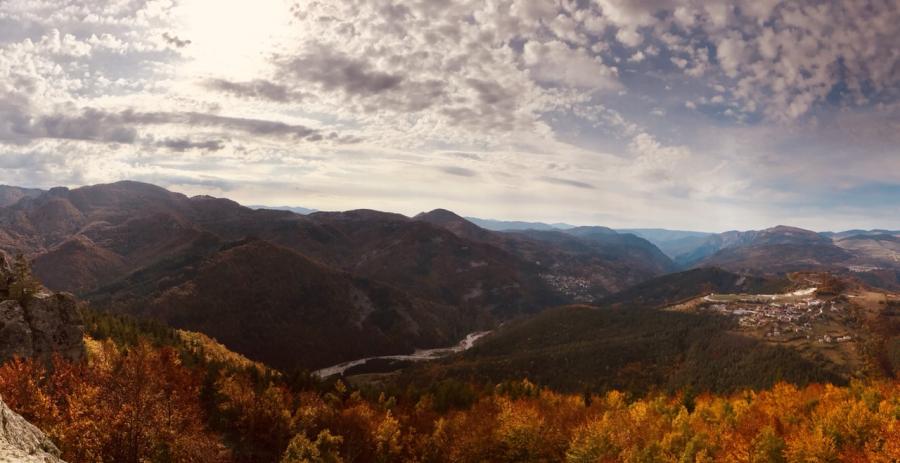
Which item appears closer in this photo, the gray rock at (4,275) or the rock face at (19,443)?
the rock face at (19,443)

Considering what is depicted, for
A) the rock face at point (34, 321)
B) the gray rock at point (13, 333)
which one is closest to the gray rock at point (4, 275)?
the rock face at point (34, 321)

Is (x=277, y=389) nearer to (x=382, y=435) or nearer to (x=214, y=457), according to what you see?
(x=382, y=435)

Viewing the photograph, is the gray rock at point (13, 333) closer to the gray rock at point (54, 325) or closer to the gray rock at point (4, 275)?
the gray rock at point (54, 325)

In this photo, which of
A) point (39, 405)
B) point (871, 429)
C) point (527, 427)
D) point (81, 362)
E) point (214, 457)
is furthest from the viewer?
point (527, 427)

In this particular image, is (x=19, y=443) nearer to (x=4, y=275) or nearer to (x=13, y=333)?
(x=13, y=333)

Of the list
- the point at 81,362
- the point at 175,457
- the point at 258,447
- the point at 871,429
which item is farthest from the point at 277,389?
the point at 871,429

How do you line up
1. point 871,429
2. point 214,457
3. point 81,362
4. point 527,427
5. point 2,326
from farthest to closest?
point 527,427 → point 871,429 → point 81,362 → point 2,326 → point 214,457

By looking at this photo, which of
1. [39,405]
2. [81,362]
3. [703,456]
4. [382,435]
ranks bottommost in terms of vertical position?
[382,435]
